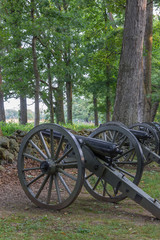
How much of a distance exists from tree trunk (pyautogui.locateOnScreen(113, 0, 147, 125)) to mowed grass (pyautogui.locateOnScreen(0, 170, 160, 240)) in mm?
5059

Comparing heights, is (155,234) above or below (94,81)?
below

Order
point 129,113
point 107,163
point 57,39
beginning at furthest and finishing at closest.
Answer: point 57,39
point 129,113
point 107,163

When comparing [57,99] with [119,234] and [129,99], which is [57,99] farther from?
[119,234]

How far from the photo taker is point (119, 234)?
11.4 feet

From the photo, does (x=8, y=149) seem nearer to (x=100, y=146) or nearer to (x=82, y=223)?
(x=100, y=146)

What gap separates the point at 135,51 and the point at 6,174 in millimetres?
5620

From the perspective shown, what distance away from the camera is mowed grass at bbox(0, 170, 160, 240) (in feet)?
11.2

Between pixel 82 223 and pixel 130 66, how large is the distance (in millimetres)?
6711

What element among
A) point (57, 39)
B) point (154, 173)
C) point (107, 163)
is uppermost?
point (57, 39)

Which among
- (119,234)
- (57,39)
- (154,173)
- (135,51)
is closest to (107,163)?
(119,234)

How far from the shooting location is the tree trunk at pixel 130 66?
31.7 feet

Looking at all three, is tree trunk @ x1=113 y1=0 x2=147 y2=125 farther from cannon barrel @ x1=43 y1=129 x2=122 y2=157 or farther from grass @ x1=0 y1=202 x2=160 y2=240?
grass @ x1=0 y1=202 x2=160 y2=240

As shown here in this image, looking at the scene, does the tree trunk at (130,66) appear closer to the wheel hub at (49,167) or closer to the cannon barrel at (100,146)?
the cannon barrel at (100,146)

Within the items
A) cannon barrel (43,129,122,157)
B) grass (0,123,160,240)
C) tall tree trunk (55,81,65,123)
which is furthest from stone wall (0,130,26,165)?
tall tree trunk (55,81,65,123)
